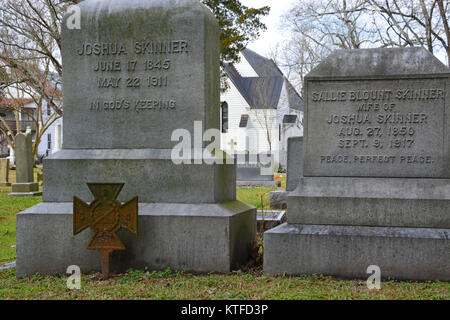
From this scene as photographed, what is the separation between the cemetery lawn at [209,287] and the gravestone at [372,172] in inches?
10.6

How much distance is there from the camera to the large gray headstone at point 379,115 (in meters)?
5.41

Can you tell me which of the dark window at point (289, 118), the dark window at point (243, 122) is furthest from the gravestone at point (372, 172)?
the dark window at point (289, 118)

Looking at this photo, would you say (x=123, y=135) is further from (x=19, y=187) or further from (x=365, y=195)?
(x=19, y=187)

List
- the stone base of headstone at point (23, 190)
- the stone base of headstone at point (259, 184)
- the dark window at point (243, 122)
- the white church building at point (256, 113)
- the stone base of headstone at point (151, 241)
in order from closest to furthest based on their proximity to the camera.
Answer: the stone base of headstone at point (151, 241), the stone base of headstone at point (23, 190), the stone base of headstone at point (259, 184), the dark window at point (243, 122), the white church building at point (256, 113)

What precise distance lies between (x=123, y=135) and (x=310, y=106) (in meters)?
2.30

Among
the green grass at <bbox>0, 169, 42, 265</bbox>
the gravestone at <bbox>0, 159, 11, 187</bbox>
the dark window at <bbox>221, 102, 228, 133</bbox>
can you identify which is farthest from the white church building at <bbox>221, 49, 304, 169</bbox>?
the green grass at <bbox>0, 169, 42, 265</bbox>

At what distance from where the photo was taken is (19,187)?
15.8 meters

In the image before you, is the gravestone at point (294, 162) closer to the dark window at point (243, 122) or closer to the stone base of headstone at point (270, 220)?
the stone base of headstone at point (270, 220)

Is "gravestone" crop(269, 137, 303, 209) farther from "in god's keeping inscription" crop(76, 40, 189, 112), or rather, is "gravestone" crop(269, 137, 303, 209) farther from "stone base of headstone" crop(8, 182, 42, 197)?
"stone base of headstone" crop(8, 182, 42, 197)

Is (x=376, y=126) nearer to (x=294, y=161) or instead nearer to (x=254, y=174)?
(x=294, y=161)

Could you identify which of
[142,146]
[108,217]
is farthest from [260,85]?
[108,217]

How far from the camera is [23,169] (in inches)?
630

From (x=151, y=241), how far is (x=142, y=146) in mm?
1176

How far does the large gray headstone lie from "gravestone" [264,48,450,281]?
11 millimetres
